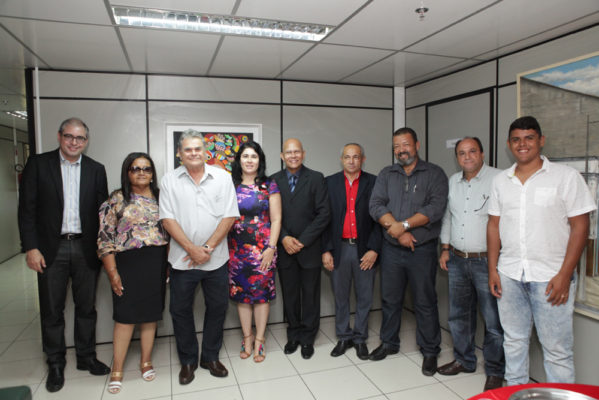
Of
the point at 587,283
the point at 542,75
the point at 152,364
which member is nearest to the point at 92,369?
the point at 152,364

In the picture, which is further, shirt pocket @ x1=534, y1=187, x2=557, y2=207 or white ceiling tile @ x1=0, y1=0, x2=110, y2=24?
shirt pocket @ x1=534, y1=187, x2=557, y2=207

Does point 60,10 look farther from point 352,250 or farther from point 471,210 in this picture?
point 471,210

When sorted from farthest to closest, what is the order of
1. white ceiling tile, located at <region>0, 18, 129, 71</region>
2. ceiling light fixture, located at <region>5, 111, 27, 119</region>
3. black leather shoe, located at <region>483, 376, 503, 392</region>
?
ceiling light fixture, located at <region>5, 111, 27, 119</region> < black leather shoe, located at <region>483, 376, 503, 392</region> < white ceiling tile, located at <region>0, 18, 129, 71</region>

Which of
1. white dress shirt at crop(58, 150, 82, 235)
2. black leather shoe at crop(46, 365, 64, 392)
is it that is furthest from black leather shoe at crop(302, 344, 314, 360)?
white dress shirt at crop(58, 150, 82, 235)

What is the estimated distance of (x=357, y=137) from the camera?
461cm

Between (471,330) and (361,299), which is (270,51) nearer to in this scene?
(361,299)

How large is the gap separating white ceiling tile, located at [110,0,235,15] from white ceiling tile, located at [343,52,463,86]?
170cm

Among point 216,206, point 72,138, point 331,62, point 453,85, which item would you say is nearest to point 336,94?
point 331,62

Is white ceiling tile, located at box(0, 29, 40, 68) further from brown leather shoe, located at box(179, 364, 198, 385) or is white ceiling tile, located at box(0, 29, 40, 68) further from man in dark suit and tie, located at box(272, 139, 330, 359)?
brown leather shoe, located at box(179, 364, 198, 385)

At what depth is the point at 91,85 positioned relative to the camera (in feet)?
12.4

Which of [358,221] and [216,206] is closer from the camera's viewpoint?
[216,206]

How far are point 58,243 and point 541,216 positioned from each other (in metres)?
3.56

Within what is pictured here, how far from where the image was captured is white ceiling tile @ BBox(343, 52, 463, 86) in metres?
3.54

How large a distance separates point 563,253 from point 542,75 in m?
1.39
